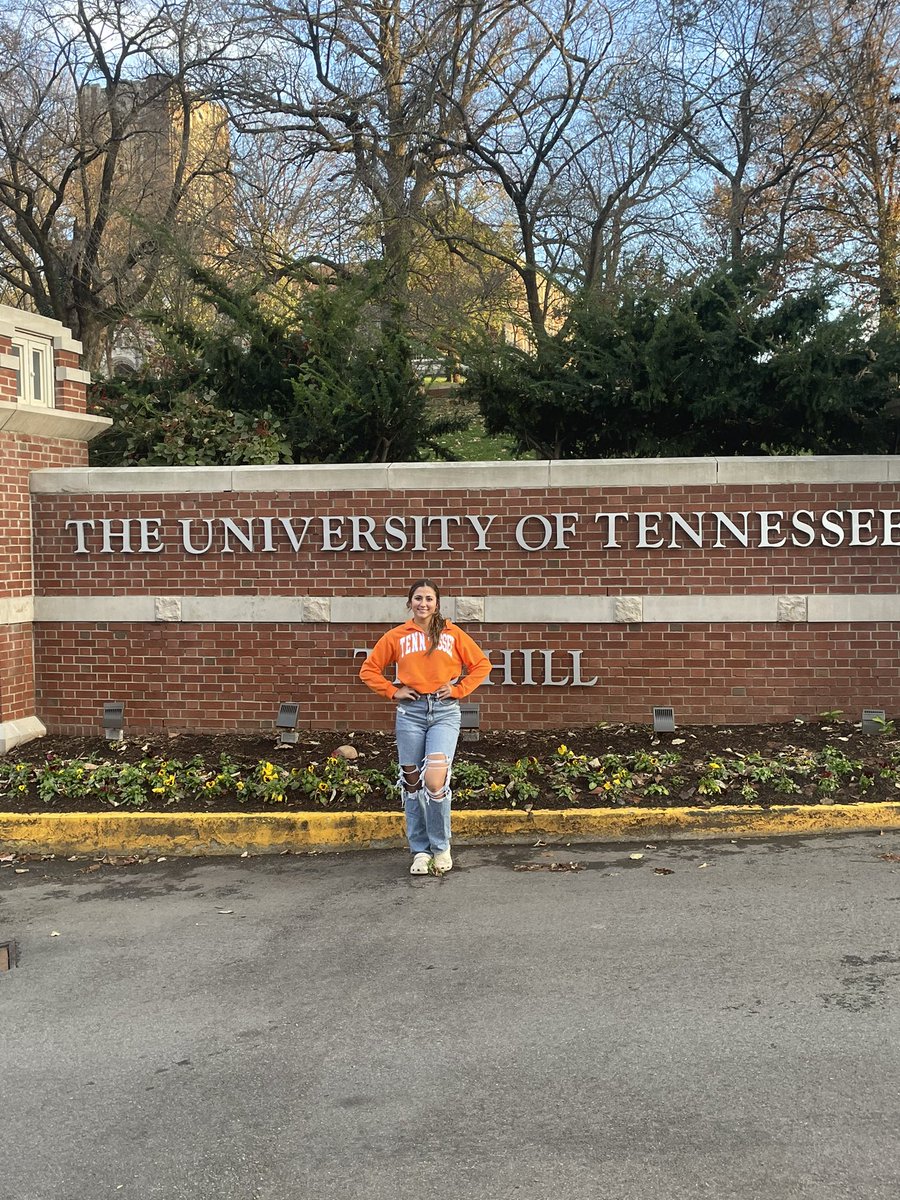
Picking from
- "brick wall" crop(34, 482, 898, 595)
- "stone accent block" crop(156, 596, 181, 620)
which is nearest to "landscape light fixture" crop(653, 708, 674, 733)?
"brick wall" crop(34, 482, 898, 595)

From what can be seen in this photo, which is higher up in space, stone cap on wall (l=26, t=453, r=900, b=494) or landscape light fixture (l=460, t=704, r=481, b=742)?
stone cap on wall (l=26, t=453, r=900, b=494)

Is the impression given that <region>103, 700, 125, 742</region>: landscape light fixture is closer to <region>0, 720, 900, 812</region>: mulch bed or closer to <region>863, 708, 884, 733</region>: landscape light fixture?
<region>0, 720, 900, 812</region>: mulch bed

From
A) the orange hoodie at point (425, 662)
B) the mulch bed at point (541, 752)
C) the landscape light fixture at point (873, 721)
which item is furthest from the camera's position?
the landscape light fixture at point (873, 721)

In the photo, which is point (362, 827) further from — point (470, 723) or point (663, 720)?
point (663, 720)

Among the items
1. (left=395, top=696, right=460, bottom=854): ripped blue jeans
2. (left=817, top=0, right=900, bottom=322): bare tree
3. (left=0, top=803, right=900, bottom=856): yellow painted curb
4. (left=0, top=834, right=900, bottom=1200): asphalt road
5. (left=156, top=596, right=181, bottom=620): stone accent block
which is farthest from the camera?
(left=817, top=0, right=900, bottom=322): bare tree

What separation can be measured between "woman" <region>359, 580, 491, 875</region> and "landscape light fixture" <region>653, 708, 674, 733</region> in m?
2.36

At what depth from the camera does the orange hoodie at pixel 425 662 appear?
20.5 feet

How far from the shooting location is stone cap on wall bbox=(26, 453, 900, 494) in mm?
8383

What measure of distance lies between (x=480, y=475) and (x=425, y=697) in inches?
111

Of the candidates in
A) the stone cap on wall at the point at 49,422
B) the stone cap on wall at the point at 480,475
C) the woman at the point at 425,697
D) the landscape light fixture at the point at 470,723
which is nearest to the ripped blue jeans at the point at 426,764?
the woman at the point at 425,697

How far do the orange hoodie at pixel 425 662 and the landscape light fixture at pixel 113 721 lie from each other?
11.0ft

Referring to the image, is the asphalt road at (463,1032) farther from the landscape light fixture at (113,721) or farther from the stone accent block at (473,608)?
the stone accent block at (473,608)

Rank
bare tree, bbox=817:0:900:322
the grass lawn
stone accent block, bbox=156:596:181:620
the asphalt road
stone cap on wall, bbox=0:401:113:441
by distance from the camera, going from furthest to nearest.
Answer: bare tree, bbox=817:0:900:322, the grass lawn, stone accent block, bbox=156:596:181:620, stone cap on wall, bbox=0:401:113:441, the asphalt road

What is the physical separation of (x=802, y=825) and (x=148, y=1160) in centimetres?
469
